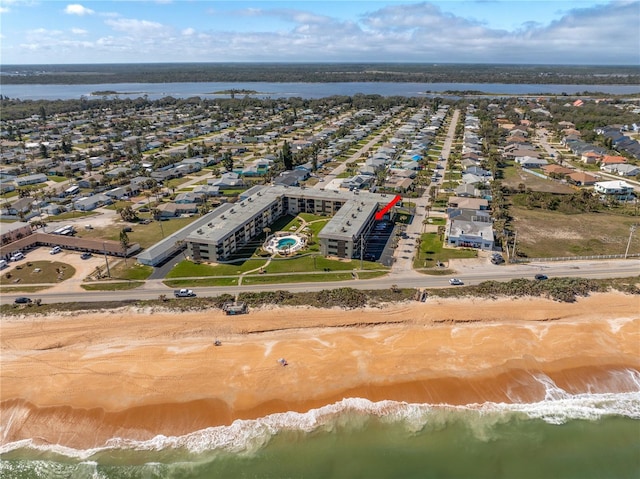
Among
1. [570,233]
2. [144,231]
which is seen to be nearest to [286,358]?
[144,231]

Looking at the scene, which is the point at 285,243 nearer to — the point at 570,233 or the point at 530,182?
the point at 570,233

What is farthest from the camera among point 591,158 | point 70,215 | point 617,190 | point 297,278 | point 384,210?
point 591,158

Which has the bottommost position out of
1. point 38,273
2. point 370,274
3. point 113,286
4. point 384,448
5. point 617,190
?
point 384,448

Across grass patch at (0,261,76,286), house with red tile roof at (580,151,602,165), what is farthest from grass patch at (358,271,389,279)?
house with red tile roof at (580,151,602,165)

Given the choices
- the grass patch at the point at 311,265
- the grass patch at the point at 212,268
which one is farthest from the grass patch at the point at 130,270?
the grass patch at the point at 311,265

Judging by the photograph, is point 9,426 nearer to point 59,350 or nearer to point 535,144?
point 59,350

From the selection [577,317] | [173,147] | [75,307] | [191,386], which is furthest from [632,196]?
[173,147]
